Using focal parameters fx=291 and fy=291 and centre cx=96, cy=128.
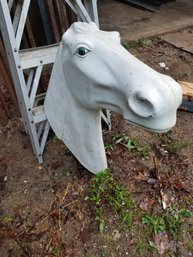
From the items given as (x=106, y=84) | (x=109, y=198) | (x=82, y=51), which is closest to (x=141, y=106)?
(x=106, y=84)

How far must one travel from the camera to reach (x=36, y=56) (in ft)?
6.33

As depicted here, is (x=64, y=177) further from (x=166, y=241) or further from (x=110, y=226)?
(x=166, y=241)

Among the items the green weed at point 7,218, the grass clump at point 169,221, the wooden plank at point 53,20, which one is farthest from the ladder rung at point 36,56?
the grass clump at point 169,221

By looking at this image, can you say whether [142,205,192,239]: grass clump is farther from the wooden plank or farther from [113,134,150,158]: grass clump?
the wooden plank

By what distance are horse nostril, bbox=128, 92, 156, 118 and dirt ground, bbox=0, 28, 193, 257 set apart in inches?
35.7

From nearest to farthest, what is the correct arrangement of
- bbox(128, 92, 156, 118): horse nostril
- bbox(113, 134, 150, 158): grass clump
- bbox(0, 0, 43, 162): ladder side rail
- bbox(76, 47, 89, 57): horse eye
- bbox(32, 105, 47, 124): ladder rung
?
bbox(128, 92, 156, 118): horse nostril
bbox(76, 47, 89, 57): horse eye
bbox(0, 0, 43, 162): ladder side rail
bbox(32, 105, 47, 124): ladder rung
bbox(113, 134, 150, 158): grass clump

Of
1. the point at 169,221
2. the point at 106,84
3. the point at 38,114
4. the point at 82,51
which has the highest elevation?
the point at 82,51

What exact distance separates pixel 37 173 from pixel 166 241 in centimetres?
104

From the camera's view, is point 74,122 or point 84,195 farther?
point 84,195

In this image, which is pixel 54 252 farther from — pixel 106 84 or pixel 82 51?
pixel 82 51

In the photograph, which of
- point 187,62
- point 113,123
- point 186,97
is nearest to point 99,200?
point 113,123

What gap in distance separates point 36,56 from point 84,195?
101 centimetres

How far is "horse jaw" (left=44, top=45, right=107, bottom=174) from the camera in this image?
1694 mm

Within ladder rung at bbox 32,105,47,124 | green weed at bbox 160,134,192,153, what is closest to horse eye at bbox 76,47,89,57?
ladder rung at bbox 32,105,47,124
